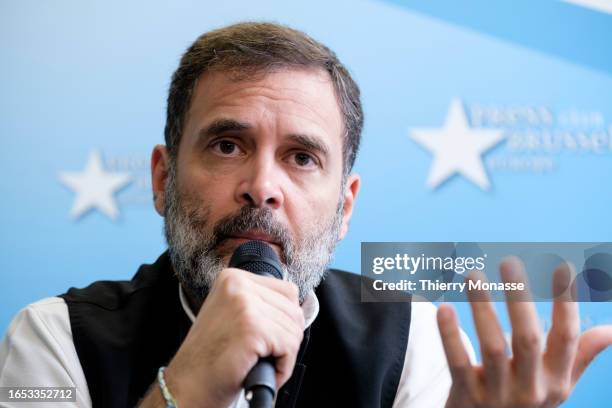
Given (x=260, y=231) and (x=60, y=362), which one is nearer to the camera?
(x=260, y=231)

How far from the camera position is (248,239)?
118 centimetres

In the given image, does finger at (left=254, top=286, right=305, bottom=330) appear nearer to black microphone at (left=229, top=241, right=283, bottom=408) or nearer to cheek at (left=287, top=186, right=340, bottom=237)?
black microphone at (left=229, top=241, right=283, bottom=408)

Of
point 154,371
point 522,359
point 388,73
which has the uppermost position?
point 388,73

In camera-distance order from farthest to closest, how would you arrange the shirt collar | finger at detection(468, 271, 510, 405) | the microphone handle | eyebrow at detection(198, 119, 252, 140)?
the shirt collar
eyebrow at detection(198, 119, 252, 140)
finger at detection(468, 271, 510, 405)
the microphone handle

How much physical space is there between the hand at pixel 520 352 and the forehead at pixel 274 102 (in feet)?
1.98

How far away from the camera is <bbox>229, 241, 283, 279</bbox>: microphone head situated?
0.95m

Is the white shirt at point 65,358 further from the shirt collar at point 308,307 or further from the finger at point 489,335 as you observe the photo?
the finger at point 489,335

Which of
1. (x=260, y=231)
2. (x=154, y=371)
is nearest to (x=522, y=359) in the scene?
(x=260, y=231)

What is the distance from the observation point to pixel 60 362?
1.28 m

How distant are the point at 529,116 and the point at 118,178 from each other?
48.1 inches

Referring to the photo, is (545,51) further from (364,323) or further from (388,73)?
(364,323)

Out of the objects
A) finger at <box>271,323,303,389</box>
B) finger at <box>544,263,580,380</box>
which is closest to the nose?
finger at <box>271,323,303,389</box>

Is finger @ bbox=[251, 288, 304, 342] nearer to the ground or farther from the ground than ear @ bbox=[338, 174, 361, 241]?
nearer to the ground

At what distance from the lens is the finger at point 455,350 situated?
2.75 ft
